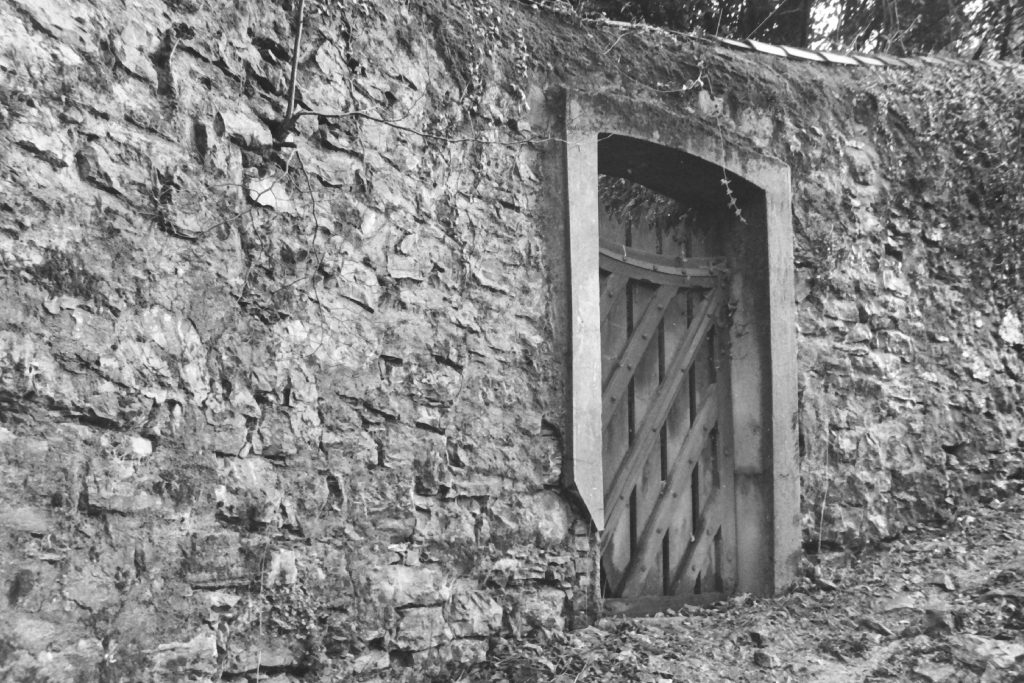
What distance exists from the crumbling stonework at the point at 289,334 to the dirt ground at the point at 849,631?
197 mm

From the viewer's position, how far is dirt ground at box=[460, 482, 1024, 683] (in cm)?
385

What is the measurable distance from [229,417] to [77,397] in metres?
0.49

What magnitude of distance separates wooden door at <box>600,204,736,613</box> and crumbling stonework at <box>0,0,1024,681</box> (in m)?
0.47

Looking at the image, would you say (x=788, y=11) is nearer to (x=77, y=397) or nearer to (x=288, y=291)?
(x=288, y=291)

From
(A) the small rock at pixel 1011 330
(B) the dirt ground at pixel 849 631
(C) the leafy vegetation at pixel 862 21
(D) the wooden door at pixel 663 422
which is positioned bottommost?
(B) the dirt ground at pixel 849 631

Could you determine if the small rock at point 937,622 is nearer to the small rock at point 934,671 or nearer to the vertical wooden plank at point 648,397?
the small rock at point 934,671

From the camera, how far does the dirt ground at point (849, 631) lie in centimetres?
385

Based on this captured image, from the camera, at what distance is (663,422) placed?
4.92 m

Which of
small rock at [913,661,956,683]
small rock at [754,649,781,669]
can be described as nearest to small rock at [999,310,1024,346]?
small rock at [913,661,956,683]

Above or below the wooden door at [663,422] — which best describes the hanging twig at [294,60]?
above

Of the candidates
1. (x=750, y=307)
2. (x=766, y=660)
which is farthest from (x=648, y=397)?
(x=766, y=660)

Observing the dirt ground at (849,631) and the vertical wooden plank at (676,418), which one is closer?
the dirt ground at (849,631)

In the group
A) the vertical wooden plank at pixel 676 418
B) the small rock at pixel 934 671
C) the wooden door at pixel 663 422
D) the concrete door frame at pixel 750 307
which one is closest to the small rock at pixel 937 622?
the small rock at pixel 934 671

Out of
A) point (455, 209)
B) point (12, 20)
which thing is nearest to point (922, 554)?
point (455, 209)
